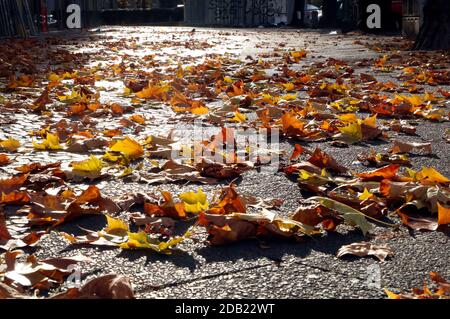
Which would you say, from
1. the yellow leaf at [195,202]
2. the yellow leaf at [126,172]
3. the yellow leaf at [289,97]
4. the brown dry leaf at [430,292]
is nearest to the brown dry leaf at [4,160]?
the yellow leaf at [126,172]

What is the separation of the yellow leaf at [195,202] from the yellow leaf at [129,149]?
1104 millimetres

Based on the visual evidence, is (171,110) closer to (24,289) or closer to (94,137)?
(94,137)

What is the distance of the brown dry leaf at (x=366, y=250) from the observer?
2.33 m

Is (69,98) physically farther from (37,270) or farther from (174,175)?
(37,270)

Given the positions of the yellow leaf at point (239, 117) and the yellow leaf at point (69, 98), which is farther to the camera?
the yellow leaf at point (69, 98)

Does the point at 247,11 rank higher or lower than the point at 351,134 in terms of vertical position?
higher

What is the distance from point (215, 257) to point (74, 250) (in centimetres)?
46

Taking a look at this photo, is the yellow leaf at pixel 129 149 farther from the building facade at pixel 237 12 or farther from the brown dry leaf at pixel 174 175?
the building facade at pixel 237 12

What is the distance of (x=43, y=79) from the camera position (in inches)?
341

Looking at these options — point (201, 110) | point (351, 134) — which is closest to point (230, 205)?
point (351, 134)

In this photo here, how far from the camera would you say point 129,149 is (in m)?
3.84

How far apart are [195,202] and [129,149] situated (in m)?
1.14
